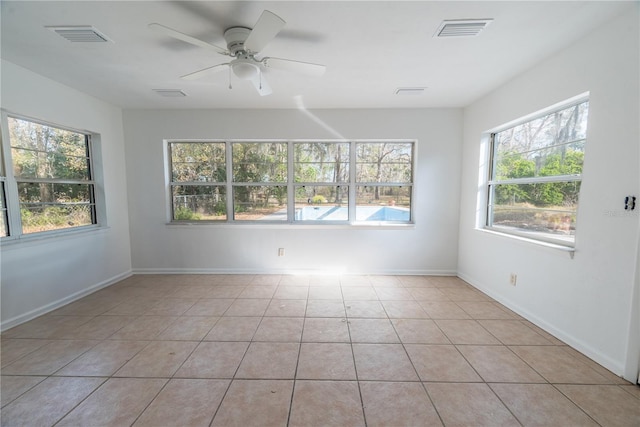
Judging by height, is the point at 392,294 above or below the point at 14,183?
below

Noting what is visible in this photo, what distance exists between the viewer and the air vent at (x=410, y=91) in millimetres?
2971

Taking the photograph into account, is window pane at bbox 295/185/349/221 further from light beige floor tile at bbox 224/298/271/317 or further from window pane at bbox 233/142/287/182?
light beige floor tile at bbox 224/298/271/317

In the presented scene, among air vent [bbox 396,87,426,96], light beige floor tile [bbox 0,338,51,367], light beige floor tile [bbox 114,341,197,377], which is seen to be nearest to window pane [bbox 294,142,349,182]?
air vent [bbox 396,87,426,96]

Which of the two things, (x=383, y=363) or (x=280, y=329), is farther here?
(x=280, y=329)

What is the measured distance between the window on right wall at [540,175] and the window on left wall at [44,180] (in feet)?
17.5

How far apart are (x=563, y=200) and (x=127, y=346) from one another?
4.16 m

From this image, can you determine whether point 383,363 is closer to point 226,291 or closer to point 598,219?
point 598,219

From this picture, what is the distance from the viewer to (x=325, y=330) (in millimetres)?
2348

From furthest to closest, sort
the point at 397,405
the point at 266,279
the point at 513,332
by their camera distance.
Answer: the point at 266,279
the point at 513,332
the point at 397,405

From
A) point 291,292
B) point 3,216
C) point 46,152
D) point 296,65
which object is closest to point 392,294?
point 291,292

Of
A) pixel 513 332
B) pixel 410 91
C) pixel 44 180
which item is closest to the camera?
pixel 513 332

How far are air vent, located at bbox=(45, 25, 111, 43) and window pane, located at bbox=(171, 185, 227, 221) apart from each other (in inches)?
85.2

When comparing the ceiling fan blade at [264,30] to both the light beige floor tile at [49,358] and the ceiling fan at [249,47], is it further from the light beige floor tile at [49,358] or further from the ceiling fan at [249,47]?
the light beige floor tile at [49,358]

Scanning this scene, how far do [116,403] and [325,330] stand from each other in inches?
61.7
